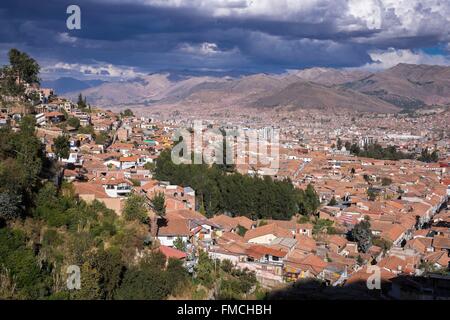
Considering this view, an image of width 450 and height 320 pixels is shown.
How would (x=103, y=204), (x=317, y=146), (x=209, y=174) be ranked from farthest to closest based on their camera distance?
(x=317, y=146)
(x=209, y=174)
(x=103, y=204)

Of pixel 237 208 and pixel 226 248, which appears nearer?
pixel 226 248

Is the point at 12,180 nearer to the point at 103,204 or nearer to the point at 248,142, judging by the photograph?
the point at 103,204

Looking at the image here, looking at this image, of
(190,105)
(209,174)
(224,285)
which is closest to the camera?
(224,285)

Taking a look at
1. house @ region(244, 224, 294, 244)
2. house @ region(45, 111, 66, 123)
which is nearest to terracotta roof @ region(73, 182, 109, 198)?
house @ region(244, 224, 294, 244)

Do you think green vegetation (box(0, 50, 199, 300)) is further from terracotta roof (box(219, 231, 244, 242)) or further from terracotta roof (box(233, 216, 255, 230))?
terracotta roof (box(233, 216, 255, 230))

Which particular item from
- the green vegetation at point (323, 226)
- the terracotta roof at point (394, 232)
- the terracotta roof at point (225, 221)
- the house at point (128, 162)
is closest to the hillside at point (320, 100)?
the house at point (128, 162)

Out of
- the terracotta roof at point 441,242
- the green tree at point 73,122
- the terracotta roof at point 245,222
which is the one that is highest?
the green tree at point 73,122

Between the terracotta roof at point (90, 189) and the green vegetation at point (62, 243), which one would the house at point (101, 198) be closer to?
the terracotta roof at point (90, 189)

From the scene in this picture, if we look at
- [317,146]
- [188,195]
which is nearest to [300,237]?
[188,195]
